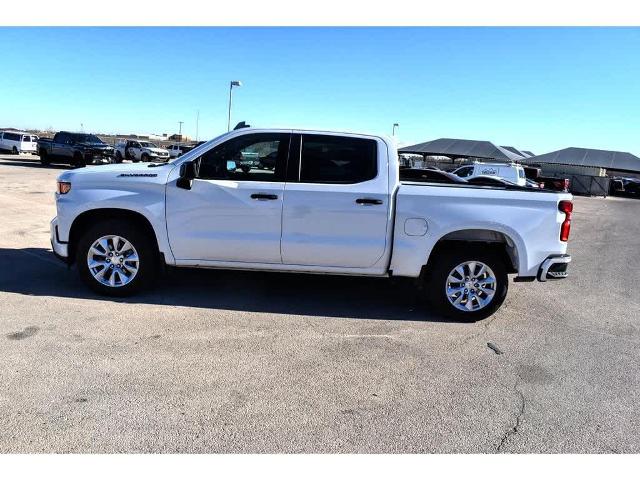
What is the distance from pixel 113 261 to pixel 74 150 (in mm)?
24730

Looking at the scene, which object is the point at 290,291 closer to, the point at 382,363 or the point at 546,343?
the point at 382,363

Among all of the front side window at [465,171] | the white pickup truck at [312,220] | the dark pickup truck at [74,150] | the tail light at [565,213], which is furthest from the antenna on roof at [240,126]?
the front side window at [465,171]

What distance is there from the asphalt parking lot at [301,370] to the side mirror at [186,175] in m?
1.28

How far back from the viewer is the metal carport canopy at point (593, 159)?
152ft

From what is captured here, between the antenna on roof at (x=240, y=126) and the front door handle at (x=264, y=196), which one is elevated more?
the antenna on roof at (x=240, y=126)

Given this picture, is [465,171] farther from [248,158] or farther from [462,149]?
[248,158]

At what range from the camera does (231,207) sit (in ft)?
17.8

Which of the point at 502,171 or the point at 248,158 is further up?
the point at 502,171

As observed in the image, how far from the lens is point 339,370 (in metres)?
4.15

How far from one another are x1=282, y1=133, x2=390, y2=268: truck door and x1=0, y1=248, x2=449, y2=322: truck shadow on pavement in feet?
1.88

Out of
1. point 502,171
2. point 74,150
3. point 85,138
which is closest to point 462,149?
point 502,171

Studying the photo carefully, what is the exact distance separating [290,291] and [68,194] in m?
2.68

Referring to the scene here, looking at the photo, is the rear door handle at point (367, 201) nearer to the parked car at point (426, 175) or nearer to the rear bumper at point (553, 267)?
the rear bumper at point (553, 267)
